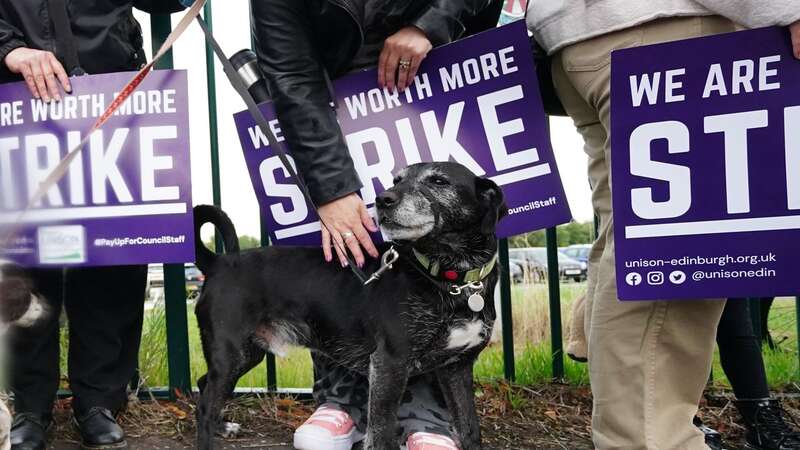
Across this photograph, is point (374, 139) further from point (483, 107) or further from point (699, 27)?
point (699, 27)

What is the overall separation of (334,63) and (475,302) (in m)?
0.91

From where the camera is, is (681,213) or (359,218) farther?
(359,218)

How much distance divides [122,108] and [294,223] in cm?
72

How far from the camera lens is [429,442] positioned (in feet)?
7.52

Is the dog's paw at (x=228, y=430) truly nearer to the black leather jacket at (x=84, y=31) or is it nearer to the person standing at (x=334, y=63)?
the person standing at (x=334, y=63)

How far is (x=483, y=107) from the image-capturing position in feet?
7.77

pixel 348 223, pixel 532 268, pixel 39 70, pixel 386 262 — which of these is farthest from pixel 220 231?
pixel 532 268

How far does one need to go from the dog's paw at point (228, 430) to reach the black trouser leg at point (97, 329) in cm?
40

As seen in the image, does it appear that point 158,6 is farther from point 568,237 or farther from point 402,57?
point 568,237

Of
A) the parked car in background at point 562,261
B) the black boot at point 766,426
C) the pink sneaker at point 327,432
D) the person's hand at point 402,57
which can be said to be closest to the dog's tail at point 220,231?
the pink sneaker at point 327,432

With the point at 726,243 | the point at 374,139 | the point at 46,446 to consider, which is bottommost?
the point at 46,446

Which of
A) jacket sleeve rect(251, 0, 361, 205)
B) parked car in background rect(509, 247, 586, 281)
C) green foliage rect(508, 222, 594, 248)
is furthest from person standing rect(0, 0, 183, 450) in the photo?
green foliage rect(508, 222, 594, 248)

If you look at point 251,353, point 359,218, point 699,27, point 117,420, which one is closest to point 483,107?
point 359,218

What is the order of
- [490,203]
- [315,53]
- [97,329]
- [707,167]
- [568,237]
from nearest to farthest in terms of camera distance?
1. [707,167]
2. [490,203]
3. [315,53]
4. [97,329]
5. [568,237]
